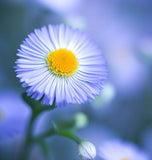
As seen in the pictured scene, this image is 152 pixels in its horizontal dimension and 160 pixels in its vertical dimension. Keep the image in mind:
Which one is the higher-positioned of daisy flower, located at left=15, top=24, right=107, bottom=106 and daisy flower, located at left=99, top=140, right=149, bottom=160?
daisy flower, located at left=15, top=24, right=107, bottom=106

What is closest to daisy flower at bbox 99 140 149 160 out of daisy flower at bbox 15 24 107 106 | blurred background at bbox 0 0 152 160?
blurred background at bbox 0 0 152 160

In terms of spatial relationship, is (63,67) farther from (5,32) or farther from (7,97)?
(5,32)

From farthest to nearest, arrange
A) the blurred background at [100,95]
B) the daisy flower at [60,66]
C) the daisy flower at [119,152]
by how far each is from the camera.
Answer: the blurred background at [100,95], the daisy flower at [119,152], the daisy flower at [60,66]

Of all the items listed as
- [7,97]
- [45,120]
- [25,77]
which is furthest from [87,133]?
[25,77]

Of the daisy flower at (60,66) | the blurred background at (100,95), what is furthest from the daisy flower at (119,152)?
the daisy flower at (60,66)

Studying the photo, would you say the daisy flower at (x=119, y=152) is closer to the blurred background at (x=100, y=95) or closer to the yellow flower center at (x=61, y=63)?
the blurred background at (x=100, y=95)

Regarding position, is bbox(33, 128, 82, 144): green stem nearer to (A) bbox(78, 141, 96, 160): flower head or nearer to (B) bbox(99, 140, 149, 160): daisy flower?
(A) bbox(78, 141, 96, 160): flower head

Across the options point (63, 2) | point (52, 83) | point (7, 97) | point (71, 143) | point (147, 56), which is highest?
point (63, 2)
